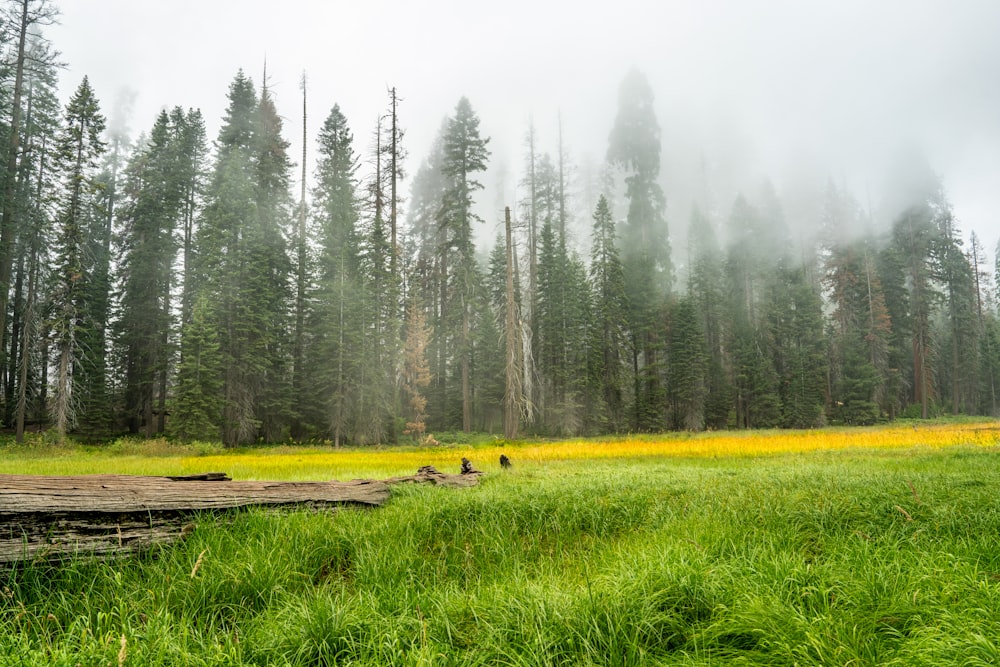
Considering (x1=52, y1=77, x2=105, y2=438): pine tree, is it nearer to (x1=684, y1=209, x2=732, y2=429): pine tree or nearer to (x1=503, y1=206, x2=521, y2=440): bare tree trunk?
(x1=503, y1=206, x2=521, y2=440): bare tree trunk

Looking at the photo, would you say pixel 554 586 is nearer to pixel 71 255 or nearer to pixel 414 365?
pixel 414 365

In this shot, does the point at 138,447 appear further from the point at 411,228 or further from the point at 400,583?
the point at 411,228

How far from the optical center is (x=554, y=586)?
3189mm

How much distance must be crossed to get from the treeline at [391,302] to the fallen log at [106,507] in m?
21.2

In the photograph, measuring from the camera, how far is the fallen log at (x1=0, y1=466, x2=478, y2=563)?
369 cm

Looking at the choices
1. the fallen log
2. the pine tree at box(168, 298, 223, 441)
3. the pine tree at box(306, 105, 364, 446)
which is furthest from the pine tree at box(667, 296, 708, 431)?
the fallen log

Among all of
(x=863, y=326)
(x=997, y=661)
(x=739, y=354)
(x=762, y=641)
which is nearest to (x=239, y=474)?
(x=762, y=641)

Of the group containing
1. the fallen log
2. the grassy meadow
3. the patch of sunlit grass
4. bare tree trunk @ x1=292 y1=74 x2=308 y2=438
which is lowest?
the patch of sunlit grass

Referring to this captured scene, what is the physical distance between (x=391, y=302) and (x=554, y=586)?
29179 mm

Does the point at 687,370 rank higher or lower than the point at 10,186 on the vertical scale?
lower

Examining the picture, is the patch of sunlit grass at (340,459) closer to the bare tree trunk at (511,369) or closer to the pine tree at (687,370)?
the bare tree trunk at (511,369)

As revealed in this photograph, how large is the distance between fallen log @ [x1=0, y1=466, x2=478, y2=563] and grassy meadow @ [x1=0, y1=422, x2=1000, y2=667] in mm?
146

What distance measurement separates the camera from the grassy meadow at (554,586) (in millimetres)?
2463

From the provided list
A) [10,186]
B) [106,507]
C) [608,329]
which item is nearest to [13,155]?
[10,186]
